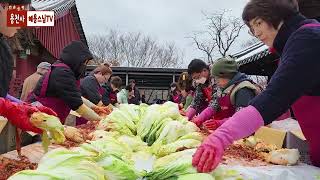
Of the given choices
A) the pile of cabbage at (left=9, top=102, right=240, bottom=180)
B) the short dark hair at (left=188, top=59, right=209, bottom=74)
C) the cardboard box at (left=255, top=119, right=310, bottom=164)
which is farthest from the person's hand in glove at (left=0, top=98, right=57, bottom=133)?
the short dark hair at (left=188, top=59, right=209, bottom=74)

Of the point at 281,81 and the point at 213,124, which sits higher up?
the point at 281,81

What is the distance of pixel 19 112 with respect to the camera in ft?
7.82

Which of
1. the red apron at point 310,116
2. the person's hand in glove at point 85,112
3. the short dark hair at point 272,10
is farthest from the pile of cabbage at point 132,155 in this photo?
the short dark hair at point 272,10

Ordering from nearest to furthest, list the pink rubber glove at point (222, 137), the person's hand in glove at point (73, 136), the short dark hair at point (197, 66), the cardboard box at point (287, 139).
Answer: the pink rubber glove at point (222, 137) → the cardboard box at point (287, 139) → the person's hand in glove at point (73, 136) → the short dark hair at point (197, 66)

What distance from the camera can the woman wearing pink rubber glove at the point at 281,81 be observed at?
6.41 ft

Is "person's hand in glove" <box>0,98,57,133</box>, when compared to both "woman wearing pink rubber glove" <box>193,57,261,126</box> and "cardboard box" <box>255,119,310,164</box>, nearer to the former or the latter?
"cardboard box" <box>255,119,310,164</box>

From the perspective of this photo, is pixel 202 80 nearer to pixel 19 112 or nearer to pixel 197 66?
pixel 197 66

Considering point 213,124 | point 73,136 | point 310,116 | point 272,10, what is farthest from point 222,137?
point 213,124

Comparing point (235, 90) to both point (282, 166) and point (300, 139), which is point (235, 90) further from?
point (282, 166)

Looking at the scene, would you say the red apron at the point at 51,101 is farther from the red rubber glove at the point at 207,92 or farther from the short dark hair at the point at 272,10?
the short dark hair at the point at 272,10

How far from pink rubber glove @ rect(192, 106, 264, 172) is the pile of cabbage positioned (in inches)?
1.9

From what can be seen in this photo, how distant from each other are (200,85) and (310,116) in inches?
138

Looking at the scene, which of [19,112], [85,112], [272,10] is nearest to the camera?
[272,10]

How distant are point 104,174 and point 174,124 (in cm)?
174
